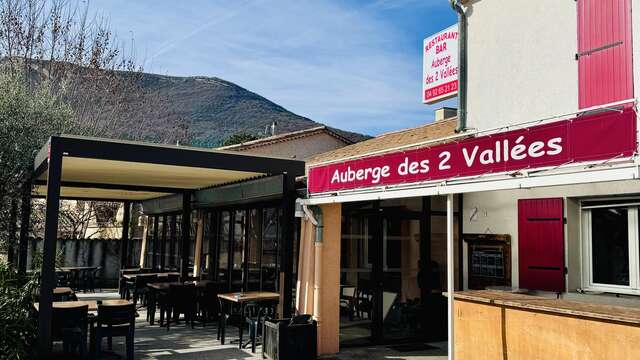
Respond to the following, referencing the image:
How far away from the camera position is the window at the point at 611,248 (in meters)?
6.32

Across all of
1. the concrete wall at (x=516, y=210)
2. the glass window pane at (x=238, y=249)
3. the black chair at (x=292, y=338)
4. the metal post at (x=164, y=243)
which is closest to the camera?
the concrete wall at (x=516, y=210)

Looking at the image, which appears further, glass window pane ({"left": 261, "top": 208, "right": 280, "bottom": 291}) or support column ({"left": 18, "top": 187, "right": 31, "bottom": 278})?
glass window pane ({"left": 261, "top": 208, "right": 280, "bottom": 291})

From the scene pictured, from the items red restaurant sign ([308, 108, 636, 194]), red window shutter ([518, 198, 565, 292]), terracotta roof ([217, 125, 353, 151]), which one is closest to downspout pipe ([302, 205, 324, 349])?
red restaurant sign ([308, 108, 636, 194])

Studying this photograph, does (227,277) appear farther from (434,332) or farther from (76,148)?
(76,148)

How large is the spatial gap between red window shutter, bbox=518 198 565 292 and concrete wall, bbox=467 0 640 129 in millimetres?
1398

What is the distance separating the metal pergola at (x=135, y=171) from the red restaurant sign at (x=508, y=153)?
1403 mm

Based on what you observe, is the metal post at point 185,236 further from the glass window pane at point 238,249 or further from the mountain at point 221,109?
the mountain at point 221,109

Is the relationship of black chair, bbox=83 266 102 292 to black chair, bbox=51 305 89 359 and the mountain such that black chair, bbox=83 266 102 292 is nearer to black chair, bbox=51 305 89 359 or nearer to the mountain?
black chair, bbox=51 305 89 359

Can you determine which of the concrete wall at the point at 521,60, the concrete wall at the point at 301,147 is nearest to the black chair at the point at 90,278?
the concrete wall at the point at 301,147

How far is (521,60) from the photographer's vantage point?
8453mm

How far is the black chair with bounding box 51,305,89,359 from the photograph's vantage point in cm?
696

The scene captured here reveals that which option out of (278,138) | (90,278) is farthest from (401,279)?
(278,138)

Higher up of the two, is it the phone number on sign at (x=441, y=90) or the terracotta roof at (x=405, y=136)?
the phone number on sign at (x=441, y=90)

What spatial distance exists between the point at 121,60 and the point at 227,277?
1343 cm
